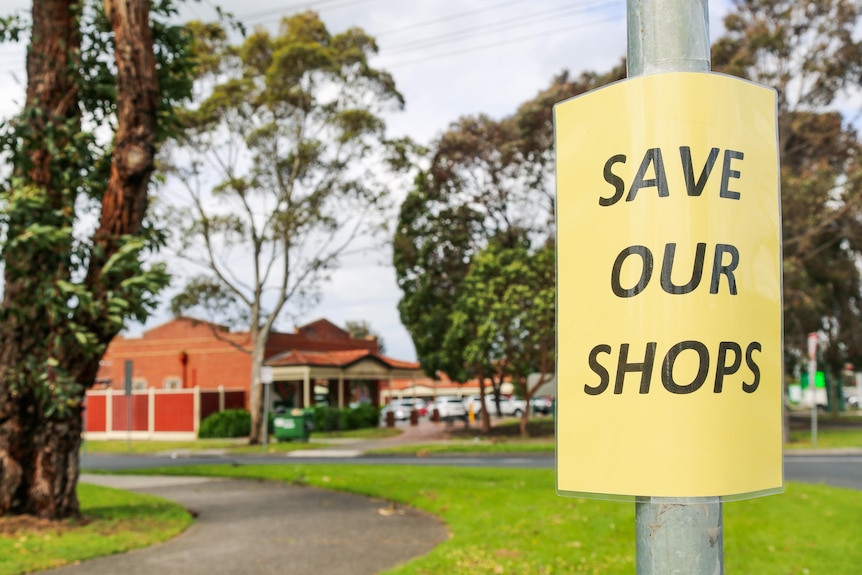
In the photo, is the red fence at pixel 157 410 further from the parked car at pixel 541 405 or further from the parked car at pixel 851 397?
the parked car at pixel 851 397

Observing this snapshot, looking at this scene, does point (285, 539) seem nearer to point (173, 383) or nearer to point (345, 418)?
point (345, 418)

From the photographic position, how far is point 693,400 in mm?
1720

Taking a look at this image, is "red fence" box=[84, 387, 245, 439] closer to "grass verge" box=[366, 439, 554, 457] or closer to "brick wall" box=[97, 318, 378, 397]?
"brick wall" box=[97, 318, 378, 397]

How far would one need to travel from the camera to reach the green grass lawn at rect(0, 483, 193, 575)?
8805 millimetres

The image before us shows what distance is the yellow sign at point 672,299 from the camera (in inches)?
67.7

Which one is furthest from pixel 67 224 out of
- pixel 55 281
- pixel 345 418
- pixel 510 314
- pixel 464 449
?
pixel 345 418

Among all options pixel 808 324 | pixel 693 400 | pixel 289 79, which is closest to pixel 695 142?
pixel 693 400

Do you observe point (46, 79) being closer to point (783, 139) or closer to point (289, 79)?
point (289, 79)

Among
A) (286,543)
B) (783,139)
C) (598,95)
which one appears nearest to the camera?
(598,95)

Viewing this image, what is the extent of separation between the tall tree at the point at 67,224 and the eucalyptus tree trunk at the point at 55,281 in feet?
0.05

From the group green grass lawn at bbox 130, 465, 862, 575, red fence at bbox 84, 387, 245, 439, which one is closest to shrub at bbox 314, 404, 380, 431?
red fence at bbox 84, 387, 245, 439

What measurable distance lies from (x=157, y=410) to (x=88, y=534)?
106ft

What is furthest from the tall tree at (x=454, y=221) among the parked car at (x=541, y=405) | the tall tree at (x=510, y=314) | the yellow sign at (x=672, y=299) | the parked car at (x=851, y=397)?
the parked car at (x=851, y=397)

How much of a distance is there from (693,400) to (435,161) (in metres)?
35.0
